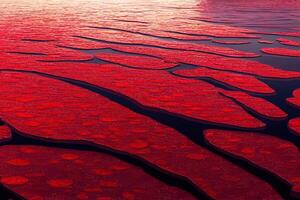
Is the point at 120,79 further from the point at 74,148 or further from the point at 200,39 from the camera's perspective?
the point at 200,39

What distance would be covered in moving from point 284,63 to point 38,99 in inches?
97.9

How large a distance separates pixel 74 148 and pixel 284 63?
2798 millimetres

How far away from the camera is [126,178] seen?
1748 mm

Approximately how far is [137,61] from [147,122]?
1.75m

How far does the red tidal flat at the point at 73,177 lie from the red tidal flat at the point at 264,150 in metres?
0.45

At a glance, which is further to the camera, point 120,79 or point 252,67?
point 252,67

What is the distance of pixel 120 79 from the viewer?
335 cm

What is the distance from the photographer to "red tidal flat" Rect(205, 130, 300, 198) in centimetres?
186

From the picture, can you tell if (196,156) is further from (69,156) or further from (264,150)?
(69,156)

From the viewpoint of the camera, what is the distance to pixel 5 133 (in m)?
2.18

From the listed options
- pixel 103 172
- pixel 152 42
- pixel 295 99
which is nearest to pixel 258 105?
pixel 295 99

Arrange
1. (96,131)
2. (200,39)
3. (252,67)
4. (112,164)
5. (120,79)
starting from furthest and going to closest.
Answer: (200,39)
(252,67)
(120,79)
(96,131)
(112,164)

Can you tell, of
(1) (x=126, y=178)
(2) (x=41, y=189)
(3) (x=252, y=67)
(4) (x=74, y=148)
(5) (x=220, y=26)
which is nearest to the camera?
(2) (x=41, y=189)

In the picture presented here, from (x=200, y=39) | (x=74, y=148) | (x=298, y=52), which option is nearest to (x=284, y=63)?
(x=298, y=52)
